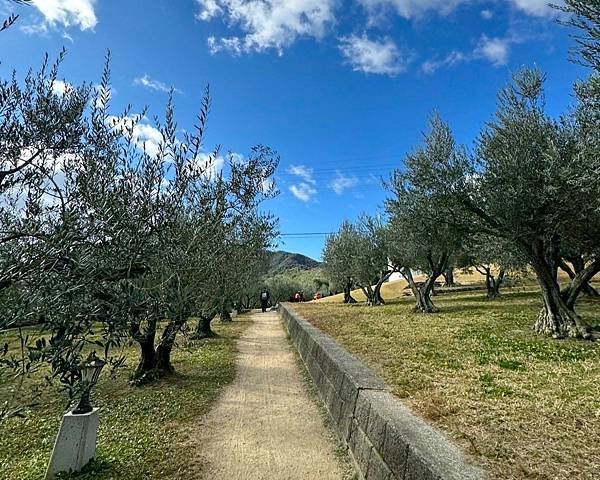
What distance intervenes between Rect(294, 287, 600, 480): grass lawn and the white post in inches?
144

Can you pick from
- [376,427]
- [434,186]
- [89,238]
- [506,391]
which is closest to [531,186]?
[434,186]

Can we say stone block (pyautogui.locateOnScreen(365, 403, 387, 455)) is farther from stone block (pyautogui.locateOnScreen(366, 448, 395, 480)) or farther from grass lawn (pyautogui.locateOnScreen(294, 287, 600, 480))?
grass lawn (pyautogui.locateOnScreen(294, 287, 600, 480))

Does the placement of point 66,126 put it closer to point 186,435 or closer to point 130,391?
point 186,435

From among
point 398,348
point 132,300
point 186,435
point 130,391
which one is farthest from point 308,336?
point 132,300

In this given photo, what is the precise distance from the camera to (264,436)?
17.4 ft

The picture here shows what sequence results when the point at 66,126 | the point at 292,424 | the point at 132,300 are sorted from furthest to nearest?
the point at 292,424
the point at 66,126
the point at 132,300

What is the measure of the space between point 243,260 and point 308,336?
104 inches

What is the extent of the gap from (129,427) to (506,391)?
5289 millimetres

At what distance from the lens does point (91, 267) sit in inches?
97.2

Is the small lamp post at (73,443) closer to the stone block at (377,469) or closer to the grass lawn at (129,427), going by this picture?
the grass lawn at (129,427)

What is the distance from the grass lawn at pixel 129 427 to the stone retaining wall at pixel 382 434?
78.7 inches

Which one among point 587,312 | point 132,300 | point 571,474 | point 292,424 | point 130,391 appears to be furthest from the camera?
point 587,312

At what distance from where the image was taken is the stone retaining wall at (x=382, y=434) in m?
3.01

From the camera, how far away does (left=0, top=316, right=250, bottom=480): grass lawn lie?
438 cm
